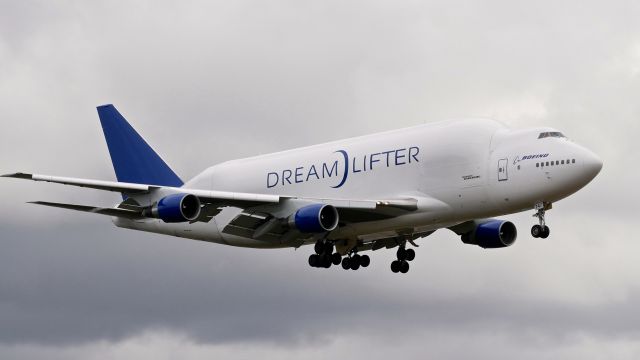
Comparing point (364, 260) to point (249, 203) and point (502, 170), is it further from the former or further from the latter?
point (502, 170)

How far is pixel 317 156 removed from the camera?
65875mm

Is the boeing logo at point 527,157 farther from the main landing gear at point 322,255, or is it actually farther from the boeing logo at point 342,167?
the main landing gear at point 322,255

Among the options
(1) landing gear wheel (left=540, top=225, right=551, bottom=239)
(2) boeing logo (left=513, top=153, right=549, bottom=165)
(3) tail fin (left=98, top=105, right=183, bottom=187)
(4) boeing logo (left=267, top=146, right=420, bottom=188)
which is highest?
(3) tail fin (left=98, top=105, right=183, bottom=187)

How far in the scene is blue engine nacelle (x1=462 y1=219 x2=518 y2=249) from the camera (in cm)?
6806

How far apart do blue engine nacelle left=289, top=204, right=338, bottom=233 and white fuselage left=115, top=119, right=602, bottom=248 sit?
2.23 meters

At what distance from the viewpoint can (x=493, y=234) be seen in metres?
68.0

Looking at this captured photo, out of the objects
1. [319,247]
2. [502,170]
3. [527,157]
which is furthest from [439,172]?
[319,247]

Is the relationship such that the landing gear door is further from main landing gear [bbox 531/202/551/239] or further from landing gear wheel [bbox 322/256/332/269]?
landing gear wheel [bbox 322/256/332/269]

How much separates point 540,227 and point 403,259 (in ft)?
36.0

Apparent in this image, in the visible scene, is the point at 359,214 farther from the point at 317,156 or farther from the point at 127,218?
the point at 127,218

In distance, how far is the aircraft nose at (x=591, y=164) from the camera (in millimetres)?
58094

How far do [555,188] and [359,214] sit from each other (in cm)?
889

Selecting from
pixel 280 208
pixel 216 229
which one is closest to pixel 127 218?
pixel 216 229

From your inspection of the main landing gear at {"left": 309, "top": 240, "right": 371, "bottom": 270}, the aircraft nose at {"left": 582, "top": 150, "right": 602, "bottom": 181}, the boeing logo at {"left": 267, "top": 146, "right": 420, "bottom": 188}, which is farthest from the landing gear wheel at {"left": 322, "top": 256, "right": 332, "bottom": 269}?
the aircraft nose at {"left": 582, "top": 150, "right": 602, "bottom": 181}
